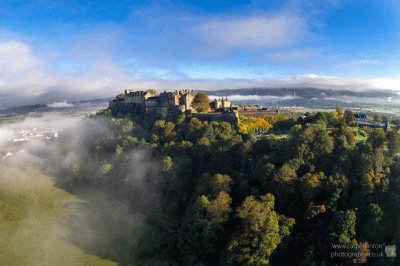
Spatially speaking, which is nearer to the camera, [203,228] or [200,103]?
[203,228]

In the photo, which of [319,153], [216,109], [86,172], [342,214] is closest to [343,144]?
[319,153]

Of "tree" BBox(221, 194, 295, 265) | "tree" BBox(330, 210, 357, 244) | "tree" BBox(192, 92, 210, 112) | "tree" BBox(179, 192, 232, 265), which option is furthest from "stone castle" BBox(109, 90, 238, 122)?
"tree" BBox(330, 210, 357, 244)

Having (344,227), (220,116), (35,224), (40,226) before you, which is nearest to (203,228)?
(344,227)

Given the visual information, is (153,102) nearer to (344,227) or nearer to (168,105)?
(168,105)

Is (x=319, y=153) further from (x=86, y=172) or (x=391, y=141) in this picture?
(x=86, y=172)

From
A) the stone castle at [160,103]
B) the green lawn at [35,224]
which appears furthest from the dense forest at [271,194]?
the stone castle at [160,103]

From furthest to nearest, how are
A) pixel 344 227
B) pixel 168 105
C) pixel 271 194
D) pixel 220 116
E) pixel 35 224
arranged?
1. pixel 168 105
2. pixel 220 116
3. pixel 35 224
4. pixel 271 194
5. pixel 344 227
